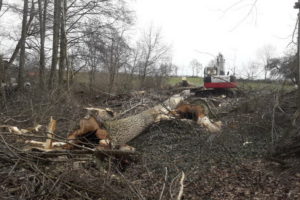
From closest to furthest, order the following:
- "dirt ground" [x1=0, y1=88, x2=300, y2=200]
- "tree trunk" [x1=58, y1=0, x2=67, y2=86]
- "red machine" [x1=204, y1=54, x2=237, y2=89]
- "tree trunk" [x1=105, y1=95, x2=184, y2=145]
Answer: "dirt ground" [x1=0, y1=88, x2=300, y2=200]
"tree trunk" [x1=105, y1=95, x2=184, y2=145]
"tree trunk" [x1=58, y1=0, x2=67, y2=86]
"red machine" [x1=204, y1=54, x2=237, y2=89]

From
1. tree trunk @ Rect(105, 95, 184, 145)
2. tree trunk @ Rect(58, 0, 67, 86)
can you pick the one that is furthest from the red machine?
tree trunk @ Rect(105, 95, 184, 145)

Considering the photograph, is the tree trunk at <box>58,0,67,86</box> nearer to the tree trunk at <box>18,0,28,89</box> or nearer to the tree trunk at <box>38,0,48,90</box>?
the tree trunk at <box>38,0,48,90</box>

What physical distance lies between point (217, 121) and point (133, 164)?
3.77 meters

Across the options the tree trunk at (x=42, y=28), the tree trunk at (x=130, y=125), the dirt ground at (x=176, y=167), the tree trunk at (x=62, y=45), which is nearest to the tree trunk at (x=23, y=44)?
the tree trunk at (x=42, y=28)

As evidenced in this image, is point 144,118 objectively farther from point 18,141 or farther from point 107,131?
point 18,141

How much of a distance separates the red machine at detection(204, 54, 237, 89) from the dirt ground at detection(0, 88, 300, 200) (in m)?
6.55

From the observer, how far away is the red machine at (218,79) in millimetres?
15773

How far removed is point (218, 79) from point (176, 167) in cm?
1090

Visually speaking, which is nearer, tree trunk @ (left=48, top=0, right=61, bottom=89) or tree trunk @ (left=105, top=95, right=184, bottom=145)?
tree trunk @ (left=105, top=95, right=184, bottom=145)

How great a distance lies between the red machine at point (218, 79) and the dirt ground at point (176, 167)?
21.5 ft

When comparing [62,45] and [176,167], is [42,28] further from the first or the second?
[176,167]

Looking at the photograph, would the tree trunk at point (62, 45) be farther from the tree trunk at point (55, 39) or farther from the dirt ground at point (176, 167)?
the dirt ground at point (176, 167)

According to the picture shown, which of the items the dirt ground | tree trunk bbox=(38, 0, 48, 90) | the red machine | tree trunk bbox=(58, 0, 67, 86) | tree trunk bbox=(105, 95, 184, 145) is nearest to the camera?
the dirt ground

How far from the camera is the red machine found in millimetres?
15773
